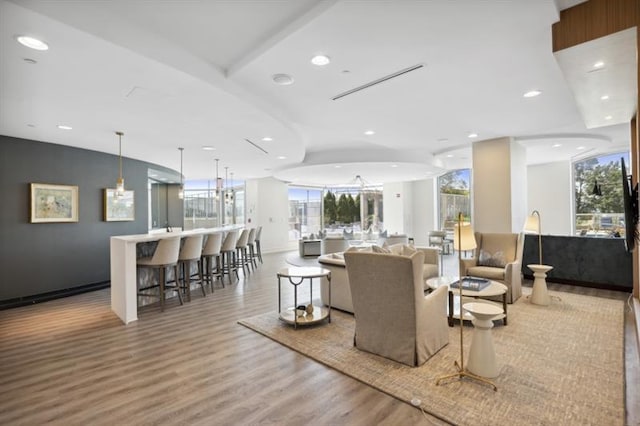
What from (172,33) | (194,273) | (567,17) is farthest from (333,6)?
(194,273)

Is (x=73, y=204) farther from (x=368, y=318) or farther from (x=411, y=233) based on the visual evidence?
(x=411, y=233)

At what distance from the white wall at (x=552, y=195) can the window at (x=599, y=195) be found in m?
0.21

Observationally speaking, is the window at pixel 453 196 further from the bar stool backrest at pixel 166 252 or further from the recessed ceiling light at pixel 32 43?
the recessed ceiling light at pixel 32 43

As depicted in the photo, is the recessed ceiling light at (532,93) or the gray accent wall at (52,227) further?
the gray accent wall at (52,227)

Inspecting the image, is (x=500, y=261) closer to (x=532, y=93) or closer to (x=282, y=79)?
(x=532, y=93)

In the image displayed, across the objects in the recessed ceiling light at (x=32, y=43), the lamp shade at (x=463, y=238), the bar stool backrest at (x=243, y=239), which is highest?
the recessed ceiling light at (x=32, y=43)

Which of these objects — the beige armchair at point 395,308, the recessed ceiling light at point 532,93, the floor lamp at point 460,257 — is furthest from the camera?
the recessed ceiling light at point 532,93

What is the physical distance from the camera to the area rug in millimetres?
2242

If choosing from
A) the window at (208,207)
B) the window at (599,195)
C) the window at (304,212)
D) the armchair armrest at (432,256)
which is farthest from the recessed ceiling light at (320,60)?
the window at (304,212)

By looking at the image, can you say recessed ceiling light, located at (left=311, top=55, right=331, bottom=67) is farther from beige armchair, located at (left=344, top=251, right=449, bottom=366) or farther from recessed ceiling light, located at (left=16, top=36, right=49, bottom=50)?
recessed ceiling light, located at (left=16, top=36, right=49, bottom=50)

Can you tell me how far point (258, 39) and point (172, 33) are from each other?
68 centimetres

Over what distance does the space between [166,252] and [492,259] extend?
17.1 ft

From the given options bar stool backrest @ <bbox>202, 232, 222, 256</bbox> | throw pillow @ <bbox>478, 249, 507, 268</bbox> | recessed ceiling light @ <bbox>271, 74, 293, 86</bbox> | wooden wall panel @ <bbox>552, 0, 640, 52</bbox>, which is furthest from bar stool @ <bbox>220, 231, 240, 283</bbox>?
wooden wall panel @ <bbox>552, 0, 640, 52</bbox>

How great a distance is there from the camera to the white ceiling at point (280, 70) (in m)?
2.24
